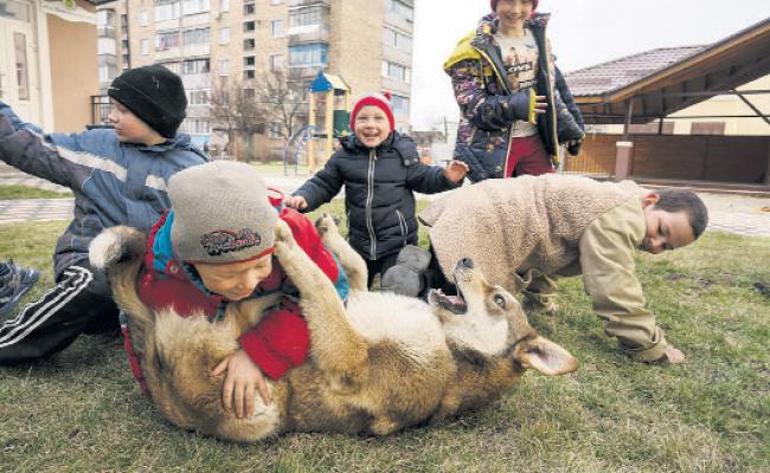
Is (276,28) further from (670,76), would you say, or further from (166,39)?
(670,76)

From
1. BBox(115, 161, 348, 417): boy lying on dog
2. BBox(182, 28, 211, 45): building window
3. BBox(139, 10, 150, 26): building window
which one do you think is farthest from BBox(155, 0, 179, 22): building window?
BBox(115, 161, 348, 417): boy lying on dog

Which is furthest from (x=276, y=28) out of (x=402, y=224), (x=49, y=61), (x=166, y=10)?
(x=402, y=224)

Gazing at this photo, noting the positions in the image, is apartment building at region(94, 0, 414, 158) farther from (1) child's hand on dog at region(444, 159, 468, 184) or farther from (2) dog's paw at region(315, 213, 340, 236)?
(2) dog's paw at region(315, 213, 340, 236)

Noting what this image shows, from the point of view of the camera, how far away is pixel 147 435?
7.06 ft

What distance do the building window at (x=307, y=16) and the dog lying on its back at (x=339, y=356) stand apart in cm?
4828

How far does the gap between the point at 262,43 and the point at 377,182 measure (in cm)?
4962

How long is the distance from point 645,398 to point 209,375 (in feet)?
6.83

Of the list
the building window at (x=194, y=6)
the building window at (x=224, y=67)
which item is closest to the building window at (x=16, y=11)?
the building window at (x=224, y=67)

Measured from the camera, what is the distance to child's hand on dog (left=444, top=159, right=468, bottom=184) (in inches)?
142

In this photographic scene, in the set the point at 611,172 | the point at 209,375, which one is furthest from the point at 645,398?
the point at 611,172

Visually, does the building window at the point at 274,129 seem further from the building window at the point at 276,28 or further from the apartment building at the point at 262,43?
the building window at the point at 276,28

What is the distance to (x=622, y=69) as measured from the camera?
1730 cm

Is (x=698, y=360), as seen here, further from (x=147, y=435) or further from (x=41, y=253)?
(x=41, y=253)

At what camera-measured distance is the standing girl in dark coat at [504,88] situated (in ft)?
12.5
